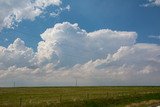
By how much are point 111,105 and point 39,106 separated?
475 inches

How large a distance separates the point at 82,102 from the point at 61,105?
4.26 meters

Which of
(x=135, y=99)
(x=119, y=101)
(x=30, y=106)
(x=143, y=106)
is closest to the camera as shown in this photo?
(x=30, y=106)

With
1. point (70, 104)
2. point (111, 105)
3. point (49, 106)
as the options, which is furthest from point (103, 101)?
point (49, 106)

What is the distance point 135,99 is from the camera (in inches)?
2330

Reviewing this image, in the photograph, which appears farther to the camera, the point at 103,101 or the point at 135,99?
the point at 135,99

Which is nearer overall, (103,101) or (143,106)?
(143,106)

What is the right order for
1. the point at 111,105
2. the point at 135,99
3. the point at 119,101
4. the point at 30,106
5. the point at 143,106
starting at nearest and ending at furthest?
the point at 30,106
the point at 143,106
the point at 111,105
the point at 119,101
the point at 135,99

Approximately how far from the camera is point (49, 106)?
4281 cm

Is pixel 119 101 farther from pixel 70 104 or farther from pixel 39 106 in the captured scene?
pixel 39 106

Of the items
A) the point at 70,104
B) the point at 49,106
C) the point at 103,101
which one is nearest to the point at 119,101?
the point at 103,101

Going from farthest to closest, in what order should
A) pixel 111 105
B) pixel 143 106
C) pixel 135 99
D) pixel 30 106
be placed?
pixel 135 99, pixel 111 105, pixel 143 106, pixel 30 106

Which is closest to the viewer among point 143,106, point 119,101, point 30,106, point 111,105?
point 30,106

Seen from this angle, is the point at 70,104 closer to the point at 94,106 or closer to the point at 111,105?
the point at 94,106

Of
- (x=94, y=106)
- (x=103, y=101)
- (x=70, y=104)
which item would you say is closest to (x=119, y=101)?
(x=103, y=101)
